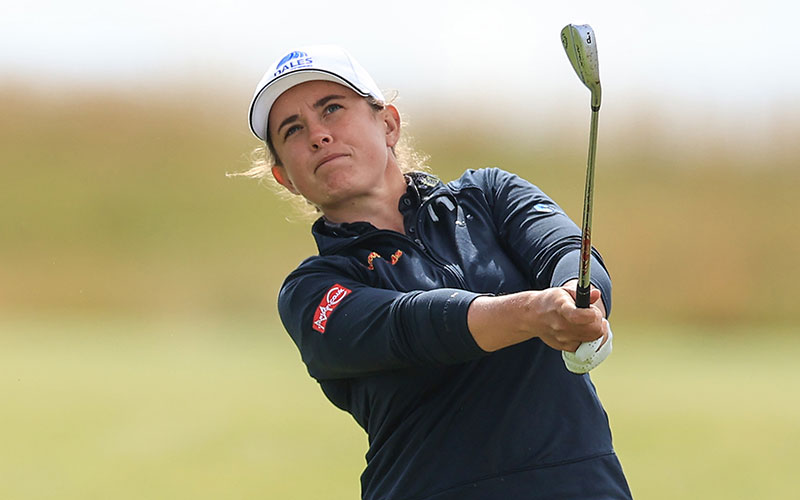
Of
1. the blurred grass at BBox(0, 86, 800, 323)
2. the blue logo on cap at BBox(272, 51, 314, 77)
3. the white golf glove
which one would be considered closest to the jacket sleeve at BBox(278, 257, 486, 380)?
the white golf glove

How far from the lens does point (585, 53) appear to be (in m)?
1.75

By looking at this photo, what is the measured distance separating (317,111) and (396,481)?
2.40ft

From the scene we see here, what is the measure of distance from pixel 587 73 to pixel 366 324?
53cm

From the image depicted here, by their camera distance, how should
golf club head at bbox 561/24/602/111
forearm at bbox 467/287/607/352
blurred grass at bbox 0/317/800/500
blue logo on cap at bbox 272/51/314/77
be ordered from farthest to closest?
1. blurred grass at bbox 0/317/800/500
2. blue logo on cap at bbox 272/51/314/77
3. golf club head at bbox 561/24/602/111
4. forearm at bbox 467/287/607/352

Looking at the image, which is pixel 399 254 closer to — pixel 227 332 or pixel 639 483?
pixel 639 483

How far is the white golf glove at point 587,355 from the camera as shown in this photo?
1.67m

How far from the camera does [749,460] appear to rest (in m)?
6.64

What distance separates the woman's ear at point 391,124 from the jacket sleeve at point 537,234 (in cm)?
25

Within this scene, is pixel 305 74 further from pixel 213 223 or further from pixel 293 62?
pixel 213 223

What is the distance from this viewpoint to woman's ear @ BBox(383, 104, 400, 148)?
2402 mm

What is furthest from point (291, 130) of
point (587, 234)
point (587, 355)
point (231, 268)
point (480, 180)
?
point (231, 268)

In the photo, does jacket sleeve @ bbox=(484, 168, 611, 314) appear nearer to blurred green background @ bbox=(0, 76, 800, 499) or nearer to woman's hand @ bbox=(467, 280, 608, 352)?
woman's hand @ bbox=(467, 280, 608, 352)

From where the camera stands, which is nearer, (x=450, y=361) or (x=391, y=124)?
(x=450, y=361)

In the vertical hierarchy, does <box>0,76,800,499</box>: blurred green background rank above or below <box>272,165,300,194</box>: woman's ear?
above
